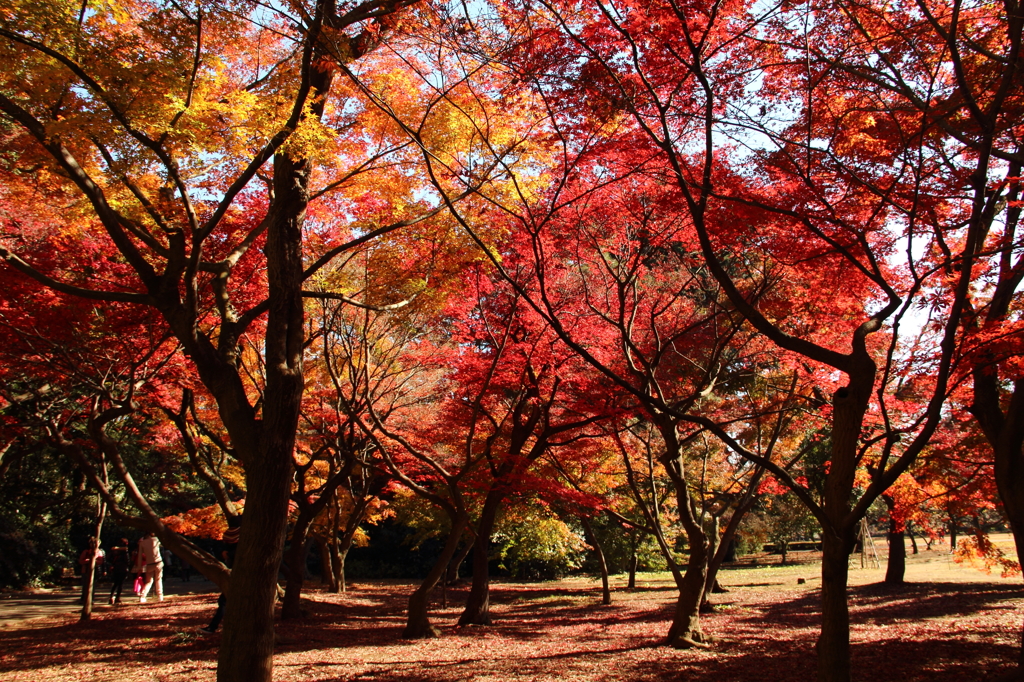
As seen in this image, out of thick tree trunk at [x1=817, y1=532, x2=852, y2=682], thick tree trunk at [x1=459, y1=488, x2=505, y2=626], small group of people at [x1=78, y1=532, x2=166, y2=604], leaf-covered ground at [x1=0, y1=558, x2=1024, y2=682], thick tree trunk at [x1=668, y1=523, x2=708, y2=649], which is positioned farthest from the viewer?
small group of people at [x1=78, y1=532, x2=166, y2=604]

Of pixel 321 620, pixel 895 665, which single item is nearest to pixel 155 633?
pixel 321 620

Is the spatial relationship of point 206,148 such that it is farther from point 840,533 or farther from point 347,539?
point 347,539

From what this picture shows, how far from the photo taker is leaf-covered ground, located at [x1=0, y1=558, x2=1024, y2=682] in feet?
22.5

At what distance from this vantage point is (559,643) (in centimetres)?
934

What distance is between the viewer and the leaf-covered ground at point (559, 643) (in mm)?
6871

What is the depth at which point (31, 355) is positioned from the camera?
9.02 m

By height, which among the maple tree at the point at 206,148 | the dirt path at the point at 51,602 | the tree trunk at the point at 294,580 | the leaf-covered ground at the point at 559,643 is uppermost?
the maple tree at the point at 206,148

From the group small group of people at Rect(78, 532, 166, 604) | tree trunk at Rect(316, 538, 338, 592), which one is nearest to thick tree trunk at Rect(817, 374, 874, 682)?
small group of people at Rect(78, 532, 166, 604)

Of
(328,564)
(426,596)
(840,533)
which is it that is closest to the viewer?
(840,533)

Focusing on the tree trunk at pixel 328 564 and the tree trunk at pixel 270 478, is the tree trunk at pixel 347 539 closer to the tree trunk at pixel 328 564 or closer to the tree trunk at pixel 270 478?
the tree trunk at pixel 328 564

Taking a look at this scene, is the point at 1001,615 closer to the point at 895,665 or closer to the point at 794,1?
the point at 895,665

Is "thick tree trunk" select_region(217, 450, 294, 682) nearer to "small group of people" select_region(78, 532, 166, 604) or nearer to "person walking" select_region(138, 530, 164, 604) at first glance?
"small group of people" select_region(78, 532, 166, 604)

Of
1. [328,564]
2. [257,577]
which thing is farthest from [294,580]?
[257,577]

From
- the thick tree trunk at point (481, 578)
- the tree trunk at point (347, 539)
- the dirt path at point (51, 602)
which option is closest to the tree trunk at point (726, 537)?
the thick tree trunk at point (481, 578)
